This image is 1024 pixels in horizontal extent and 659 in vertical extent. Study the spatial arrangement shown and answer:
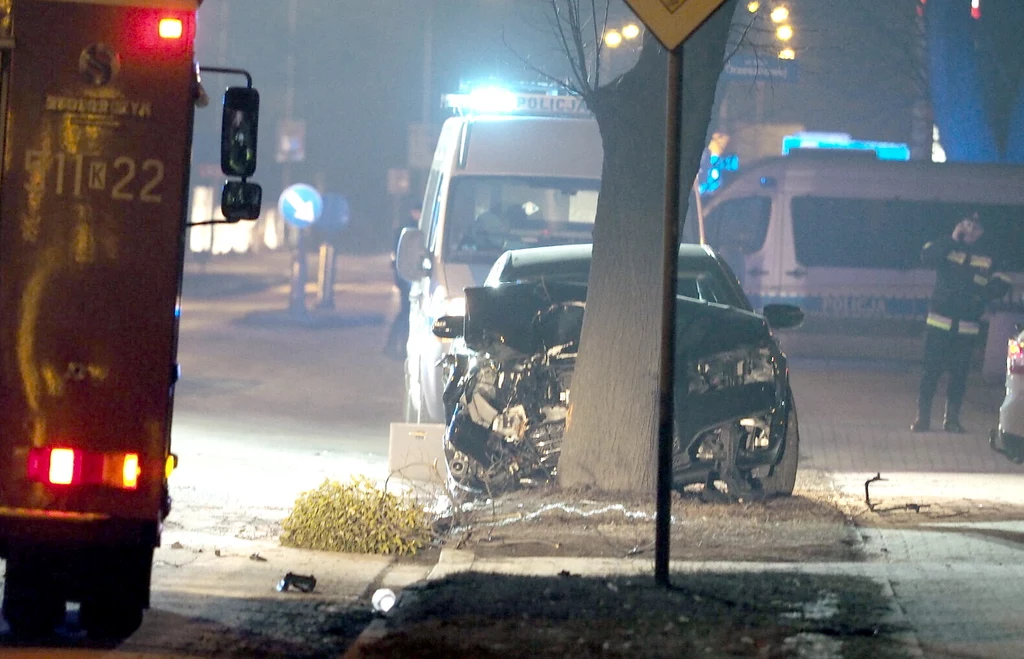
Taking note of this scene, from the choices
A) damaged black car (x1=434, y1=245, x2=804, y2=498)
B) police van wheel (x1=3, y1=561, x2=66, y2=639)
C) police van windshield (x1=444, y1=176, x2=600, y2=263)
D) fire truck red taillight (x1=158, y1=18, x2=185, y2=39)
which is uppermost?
fire truck red taillight (x1=158, y1=18, x2=185, y2=39)

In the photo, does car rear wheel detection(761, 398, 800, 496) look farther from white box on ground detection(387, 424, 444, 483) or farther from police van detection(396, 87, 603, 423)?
police van detection(396, 87, 603, 423)

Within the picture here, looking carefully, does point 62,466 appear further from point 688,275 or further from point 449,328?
point 688,275

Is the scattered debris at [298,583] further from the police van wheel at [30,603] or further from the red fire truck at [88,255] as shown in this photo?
the red fire truck at [88,255]

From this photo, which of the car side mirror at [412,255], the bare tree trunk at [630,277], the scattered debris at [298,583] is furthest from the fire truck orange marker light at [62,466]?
the car side mirror at [412,255]

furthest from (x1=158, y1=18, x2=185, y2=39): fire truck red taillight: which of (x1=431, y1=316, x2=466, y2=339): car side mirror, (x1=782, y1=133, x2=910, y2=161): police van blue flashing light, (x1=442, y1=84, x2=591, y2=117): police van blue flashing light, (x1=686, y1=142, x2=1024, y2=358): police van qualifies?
(x1=782, y1=133, x2=910, y2=161): police van blue flashing light

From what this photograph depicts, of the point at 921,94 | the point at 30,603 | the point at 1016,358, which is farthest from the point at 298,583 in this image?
the point at 921,94

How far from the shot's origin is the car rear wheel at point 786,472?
8.55 metres

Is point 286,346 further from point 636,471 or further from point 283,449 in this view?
point 636,471

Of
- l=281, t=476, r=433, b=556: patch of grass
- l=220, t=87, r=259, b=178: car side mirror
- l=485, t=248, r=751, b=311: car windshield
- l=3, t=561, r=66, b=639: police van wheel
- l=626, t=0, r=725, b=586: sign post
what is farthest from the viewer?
l=485, t=248, r=751, b=311: car windshield

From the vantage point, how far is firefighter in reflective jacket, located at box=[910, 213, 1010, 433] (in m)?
12.9

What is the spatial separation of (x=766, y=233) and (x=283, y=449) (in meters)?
8.46

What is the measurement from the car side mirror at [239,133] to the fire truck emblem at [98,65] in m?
0.60

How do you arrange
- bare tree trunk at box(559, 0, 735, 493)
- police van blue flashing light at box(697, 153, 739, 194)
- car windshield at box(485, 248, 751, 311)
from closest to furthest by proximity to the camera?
bare tree trunk at box(559, 0, 735, 493), car windshield at box(485, 248, 751, 311), police van blue flashing light at box(697, 153, 739, 194)

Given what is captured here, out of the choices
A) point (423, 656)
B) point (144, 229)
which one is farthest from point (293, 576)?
point (144, 229)
